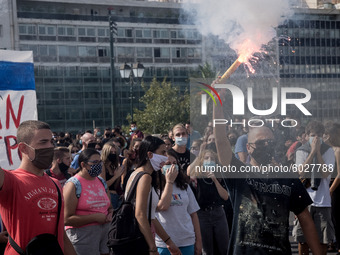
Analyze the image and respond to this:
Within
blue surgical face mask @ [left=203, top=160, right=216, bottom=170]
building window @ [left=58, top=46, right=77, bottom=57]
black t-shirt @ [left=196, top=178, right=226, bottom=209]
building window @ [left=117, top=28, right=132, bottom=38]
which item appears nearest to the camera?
black t-shirt @ [left=196, top=178, right=226, bottom=209]

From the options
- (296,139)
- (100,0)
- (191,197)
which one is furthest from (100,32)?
(191,197)

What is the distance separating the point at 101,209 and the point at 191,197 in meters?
0.94

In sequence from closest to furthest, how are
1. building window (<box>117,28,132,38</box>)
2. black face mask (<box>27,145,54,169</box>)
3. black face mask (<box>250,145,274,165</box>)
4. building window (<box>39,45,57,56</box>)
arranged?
black face mask (<box>27,145,54,169</box>) < black face mask (<box>250,145,274,165</box>) < building window (<box>39,45,57,56</box>) < building window (<box>117,28,132,38</box>)

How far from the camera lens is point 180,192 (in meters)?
6.70

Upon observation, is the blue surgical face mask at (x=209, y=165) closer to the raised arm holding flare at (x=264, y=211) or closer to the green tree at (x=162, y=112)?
the raised arm holding flare at (x=264, y=211)

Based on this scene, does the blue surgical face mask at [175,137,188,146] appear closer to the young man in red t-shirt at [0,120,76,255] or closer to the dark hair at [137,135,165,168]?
the dark hair at [137,135,165,168]

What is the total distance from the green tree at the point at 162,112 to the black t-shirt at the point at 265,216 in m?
46.6

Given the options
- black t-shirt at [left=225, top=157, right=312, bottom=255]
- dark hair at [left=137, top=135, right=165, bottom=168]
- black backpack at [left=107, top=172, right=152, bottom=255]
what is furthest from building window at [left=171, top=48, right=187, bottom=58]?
black t-shirt at [left=225, top=157, right=312, bottom=255]

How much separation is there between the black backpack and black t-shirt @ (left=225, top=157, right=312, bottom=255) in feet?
2.62

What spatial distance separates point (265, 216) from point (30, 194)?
1799 millimetres

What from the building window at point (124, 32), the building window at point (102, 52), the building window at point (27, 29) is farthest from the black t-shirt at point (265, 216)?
the building window at point (124, 32)

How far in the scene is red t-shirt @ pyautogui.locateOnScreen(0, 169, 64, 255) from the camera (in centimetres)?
449

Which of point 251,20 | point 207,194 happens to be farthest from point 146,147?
point 251,20

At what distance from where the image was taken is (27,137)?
4711mm
